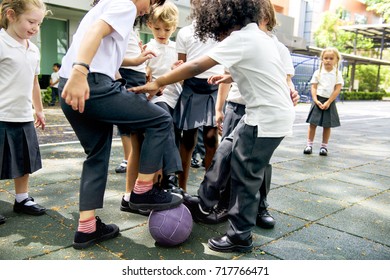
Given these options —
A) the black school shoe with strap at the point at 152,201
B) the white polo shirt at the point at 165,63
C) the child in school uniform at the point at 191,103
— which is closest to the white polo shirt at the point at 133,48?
the white polo shirt at the point at 165,63

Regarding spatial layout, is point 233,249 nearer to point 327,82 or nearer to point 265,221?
point 265,221

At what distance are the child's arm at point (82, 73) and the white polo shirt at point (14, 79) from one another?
1.16m

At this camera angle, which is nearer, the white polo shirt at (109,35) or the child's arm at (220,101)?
the white polo shirt at (109,35)

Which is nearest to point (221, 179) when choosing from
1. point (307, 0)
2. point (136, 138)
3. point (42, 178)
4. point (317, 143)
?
point (136, 138)

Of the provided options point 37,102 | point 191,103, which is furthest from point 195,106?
point 37,102

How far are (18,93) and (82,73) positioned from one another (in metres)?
1.27

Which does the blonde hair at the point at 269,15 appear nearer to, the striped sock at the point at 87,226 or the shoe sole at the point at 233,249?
the shoe sole at the point at 233,249

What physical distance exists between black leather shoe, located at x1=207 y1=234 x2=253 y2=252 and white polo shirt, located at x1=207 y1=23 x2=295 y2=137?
28.9 inches

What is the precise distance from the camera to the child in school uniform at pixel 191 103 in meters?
3.72

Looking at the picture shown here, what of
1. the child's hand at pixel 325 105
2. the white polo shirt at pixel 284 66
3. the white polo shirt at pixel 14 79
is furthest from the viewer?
the child's hand at pixel 325 105

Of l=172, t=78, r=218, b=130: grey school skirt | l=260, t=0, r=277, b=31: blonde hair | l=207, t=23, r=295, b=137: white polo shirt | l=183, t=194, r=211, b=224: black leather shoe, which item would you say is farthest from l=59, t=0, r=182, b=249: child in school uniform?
l=172, t=78, r=218, b=130: grey school skirt

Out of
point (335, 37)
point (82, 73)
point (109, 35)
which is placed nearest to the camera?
point (82, 73)

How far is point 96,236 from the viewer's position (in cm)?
275

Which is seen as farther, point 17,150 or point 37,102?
point 37,102
